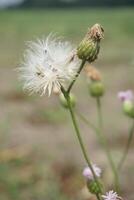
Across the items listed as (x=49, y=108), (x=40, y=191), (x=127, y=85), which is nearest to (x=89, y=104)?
(x=49, y=108)

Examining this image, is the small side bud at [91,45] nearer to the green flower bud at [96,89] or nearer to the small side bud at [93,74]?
the green flower bud at [96,89]

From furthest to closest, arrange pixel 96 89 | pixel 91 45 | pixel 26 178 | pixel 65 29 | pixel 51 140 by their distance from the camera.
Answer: pixel 65 29
pixel 51 140
pixel 26 178
pixel 96 89
pixel 91 45

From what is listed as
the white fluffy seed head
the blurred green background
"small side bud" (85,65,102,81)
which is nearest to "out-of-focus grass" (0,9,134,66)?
the blurred green background

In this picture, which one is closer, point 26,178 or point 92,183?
point 92,183

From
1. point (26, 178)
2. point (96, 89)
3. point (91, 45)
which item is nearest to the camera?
point (91, 45)

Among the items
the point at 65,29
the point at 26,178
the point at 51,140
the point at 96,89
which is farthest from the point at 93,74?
the point at 65,29

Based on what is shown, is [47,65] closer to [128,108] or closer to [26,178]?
[128,108]
